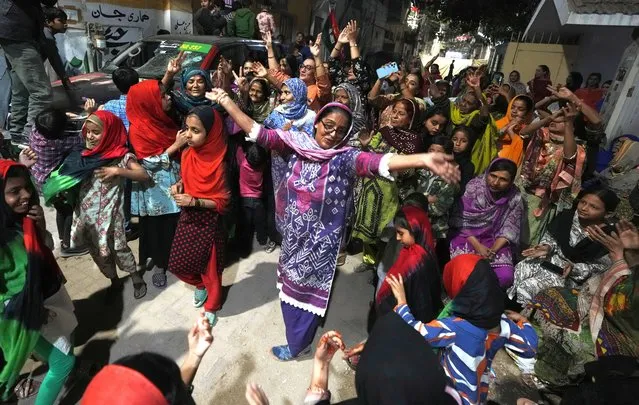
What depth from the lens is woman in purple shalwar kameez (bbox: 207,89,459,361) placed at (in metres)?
2.06

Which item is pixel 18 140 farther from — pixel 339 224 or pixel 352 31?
pixel 339 224

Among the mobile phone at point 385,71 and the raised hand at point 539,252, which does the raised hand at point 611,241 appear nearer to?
the raised hand at point 539,252

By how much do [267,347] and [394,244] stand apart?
1175 millimetres

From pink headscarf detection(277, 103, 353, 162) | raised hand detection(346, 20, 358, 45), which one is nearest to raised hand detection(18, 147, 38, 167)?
pink headscarf detection(277, 103, 353, 162)

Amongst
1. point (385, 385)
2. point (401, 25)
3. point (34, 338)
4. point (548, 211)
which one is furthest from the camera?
point (401, 25)

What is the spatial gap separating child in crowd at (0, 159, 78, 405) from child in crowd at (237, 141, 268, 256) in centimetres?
163

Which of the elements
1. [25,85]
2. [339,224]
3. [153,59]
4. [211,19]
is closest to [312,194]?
[339,224]

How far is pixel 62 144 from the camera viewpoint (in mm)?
2666

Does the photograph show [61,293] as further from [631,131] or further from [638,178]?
[631,131]

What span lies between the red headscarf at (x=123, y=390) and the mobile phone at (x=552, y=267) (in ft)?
9.36

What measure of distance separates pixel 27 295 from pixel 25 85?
335 cm

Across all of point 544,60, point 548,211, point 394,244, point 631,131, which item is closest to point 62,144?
point 394,244

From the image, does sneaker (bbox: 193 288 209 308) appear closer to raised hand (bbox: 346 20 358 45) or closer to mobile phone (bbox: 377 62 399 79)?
raised hand (bbox: 346 20 358 45)

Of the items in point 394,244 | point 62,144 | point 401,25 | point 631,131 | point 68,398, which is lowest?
point 68,398
